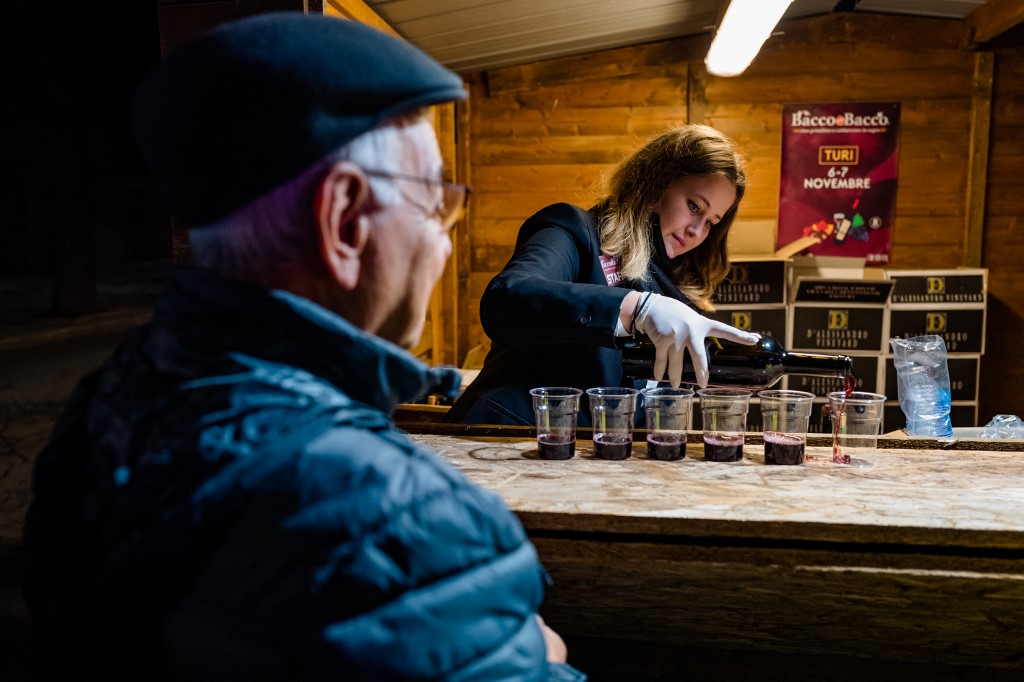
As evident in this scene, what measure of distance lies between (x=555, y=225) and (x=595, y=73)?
13.8ft

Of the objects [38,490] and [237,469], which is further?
[38,490]

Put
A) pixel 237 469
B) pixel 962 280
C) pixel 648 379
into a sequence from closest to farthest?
pixel 237 469
pixel 648 379
pixel 962 280

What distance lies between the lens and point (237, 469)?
2.24 ft

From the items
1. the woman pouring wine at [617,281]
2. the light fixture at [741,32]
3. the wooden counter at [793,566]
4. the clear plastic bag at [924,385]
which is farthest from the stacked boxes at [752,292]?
the wooden counter at [793,566]

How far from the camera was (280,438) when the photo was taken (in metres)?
0.70

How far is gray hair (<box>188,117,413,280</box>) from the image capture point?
0.79 m

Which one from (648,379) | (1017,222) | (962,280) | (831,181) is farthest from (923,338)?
(1017,222)

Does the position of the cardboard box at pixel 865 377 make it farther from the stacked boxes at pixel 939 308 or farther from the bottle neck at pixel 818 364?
the bottle neck at pixel 818 364

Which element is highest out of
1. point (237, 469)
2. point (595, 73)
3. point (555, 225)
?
point (595, 73)

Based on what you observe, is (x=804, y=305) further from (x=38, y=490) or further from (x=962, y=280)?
(x=38, y=490)

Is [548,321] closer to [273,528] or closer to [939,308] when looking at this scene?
[273,528]

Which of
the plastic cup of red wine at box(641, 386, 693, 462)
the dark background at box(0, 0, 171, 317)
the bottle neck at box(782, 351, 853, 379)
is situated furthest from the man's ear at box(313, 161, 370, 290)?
the dark background at box(0, 0, 171, 317)

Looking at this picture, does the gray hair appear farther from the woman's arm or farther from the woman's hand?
the woman's arm

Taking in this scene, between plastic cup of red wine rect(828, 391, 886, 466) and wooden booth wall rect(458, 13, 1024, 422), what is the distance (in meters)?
3.73
